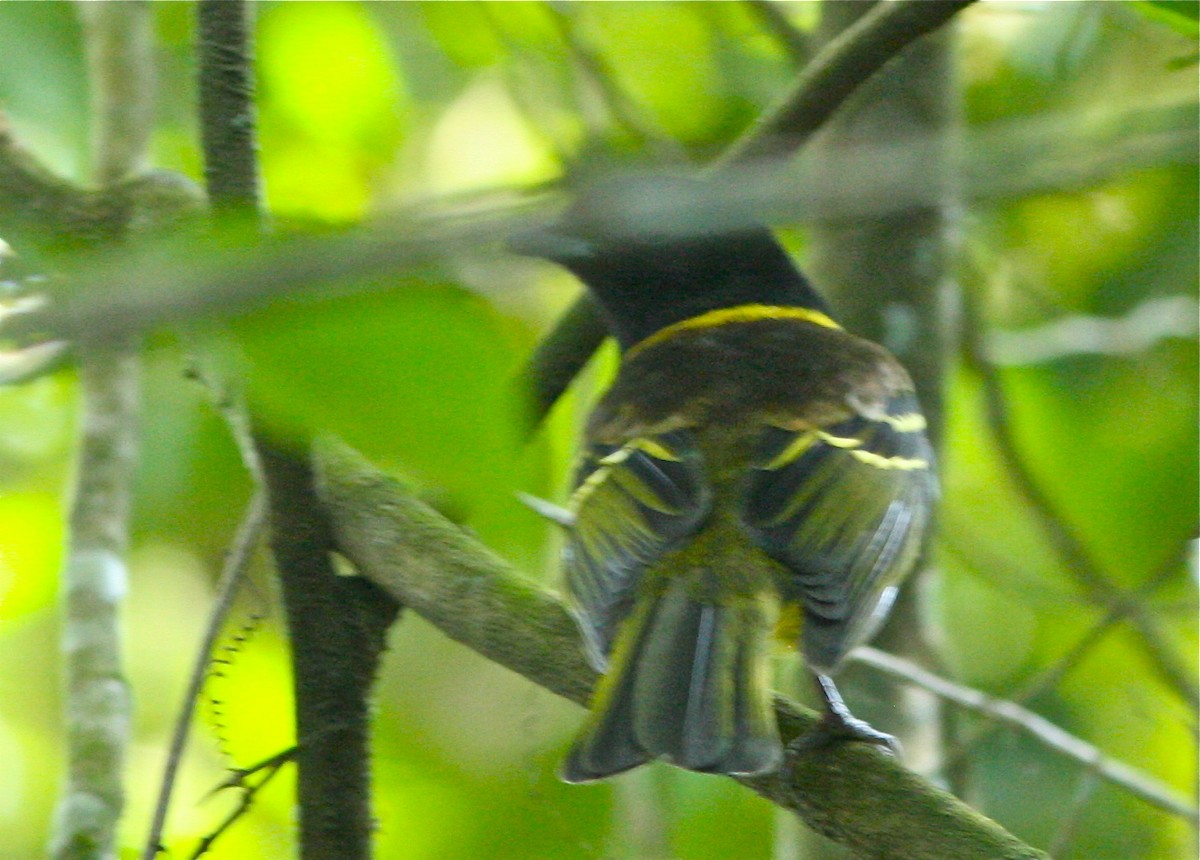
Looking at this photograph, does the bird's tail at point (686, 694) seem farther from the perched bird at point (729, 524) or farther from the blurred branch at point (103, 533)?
the blurred branch at point (103, 533)

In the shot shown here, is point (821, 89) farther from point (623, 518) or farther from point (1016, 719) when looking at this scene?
point (1016, 719)

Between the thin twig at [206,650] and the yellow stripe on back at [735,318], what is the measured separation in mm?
1036

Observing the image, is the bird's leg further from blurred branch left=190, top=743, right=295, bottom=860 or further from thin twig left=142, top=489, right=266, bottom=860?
thin twig left=142, top=489, right=266, bottom=860

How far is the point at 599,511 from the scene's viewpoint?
254 centimetres

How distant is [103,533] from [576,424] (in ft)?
4.01

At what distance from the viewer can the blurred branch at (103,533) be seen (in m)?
2.12

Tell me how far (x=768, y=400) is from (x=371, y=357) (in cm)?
202

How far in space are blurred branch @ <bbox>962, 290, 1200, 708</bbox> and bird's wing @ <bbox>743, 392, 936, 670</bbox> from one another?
27.9 inches

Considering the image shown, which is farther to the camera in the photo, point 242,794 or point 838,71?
point 838,71

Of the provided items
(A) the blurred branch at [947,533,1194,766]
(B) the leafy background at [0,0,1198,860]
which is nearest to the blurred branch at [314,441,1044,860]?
(B) the leafy background at [0,0,1198,860]

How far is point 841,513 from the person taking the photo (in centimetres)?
249

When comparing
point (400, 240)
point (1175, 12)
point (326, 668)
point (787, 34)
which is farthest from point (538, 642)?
point (787, 34)

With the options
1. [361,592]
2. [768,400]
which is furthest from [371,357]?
[768,400]

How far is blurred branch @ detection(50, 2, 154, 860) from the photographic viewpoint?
2.12 meters
